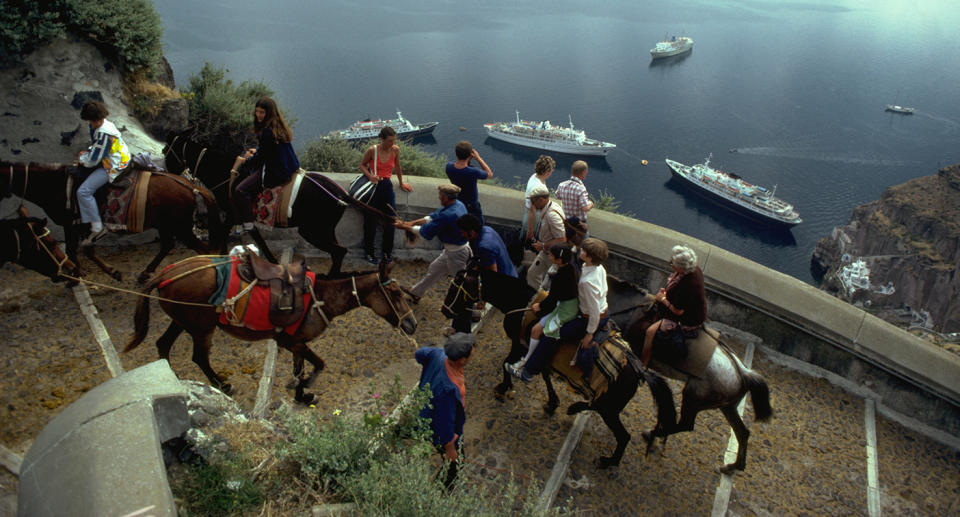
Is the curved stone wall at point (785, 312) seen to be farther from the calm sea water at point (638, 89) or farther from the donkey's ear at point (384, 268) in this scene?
the calm sea water at point (638, 89)

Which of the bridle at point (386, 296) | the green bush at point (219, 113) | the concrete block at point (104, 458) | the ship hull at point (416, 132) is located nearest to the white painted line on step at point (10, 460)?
the concrete block at point (104, 458)

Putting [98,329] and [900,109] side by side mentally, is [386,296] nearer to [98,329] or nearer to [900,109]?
[98,329]

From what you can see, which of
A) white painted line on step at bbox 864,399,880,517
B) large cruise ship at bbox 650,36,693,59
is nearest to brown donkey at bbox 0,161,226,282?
white painted line on step at bbox 864,399,880,517

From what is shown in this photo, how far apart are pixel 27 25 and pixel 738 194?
2047 inches

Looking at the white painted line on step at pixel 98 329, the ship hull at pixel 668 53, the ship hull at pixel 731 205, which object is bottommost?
the ship hull at pixel 731 205

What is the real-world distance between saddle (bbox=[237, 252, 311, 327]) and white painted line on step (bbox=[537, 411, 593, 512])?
10.8ft

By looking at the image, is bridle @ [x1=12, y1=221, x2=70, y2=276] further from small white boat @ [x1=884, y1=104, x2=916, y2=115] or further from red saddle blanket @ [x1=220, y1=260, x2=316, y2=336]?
small white boat @ [x1=884, y1=104, x2=916, y2=115]

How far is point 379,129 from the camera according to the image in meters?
44.2

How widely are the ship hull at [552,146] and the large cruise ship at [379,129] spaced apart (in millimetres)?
6137

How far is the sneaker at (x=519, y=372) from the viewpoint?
7000 mm

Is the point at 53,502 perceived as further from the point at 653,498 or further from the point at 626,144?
the point at 626,144

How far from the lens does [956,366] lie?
748 centimetres

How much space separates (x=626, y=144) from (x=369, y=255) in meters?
54.3

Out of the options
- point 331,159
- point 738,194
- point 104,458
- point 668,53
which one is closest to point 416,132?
point 738,194
